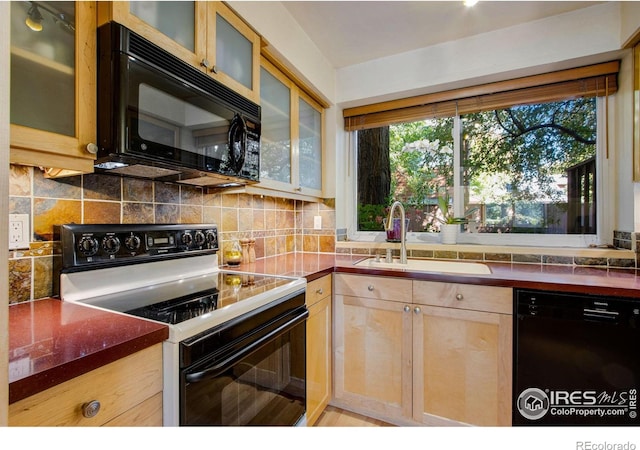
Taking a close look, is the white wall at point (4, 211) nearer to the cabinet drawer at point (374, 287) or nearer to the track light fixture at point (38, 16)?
the track light fixture at point (38, 16)

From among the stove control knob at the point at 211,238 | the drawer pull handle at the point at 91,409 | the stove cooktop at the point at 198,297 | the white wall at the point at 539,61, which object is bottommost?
the drawer pull handle at the point at 91,409

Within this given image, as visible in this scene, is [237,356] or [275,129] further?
[275,129]

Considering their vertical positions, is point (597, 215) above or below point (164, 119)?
below

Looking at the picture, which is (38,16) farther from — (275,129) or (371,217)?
(371,217)

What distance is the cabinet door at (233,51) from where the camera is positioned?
1.26 meters

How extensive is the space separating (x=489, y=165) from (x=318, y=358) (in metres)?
1.72

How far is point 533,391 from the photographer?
137 centimetres

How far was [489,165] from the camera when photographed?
6.91ft

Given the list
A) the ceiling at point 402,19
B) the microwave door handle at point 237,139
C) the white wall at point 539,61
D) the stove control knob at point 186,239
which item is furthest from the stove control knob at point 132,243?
the white wall at point 539,61

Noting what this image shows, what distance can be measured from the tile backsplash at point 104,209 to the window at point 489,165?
3.22 feet

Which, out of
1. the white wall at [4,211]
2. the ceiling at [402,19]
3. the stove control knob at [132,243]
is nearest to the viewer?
the white wall at [4,211]

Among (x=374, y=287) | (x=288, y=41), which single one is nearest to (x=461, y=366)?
(x=374, y=287)

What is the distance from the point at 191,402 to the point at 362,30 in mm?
2067
